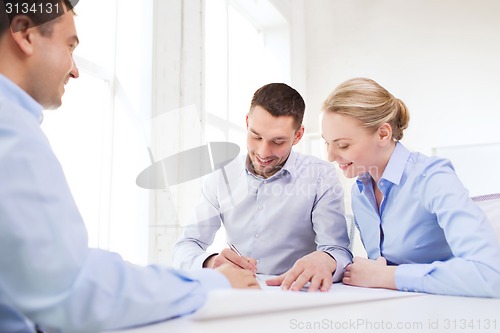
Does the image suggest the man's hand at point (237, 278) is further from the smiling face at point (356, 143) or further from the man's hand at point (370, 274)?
the smiling face at point (356, 143)

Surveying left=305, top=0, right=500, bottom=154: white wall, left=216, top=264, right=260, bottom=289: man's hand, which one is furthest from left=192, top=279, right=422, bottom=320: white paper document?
left=305, top=0, right=500, bottom=154: white wall

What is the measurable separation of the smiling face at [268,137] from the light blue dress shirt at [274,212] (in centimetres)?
7

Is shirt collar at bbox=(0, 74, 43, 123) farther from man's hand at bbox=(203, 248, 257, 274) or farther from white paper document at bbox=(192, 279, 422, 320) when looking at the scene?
man's hand at bbox=(203, 248, 257, 274)

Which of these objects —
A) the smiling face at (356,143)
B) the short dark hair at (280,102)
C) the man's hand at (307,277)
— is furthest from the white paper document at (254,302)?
the short dark hair at (280,102)

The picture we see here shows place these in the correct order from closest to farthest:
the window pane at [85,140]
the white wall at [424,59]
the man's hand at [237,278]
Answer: the man's hand at [237,278], the window pane at [85,140], the white wall at [424,59]

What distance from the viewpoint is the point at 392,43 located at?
410 centimetres

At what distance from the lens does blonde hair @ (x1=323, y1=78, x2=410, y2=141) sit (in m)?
1.32

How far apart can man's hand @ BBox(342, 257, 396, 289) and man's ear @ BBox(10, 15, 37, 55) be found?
3.01 ft

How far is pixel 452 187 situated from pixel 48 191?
96 centimetres

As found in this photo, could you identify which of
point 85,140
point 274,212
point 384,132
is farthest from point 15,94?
point 85,140

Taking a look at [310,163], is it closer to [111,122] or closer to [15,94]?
[111,122]

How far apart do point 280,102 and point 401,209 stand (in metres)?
0.59

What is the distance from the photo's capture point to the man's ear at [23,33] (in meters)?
0.66

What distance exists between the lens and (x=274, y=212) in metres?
1.66
